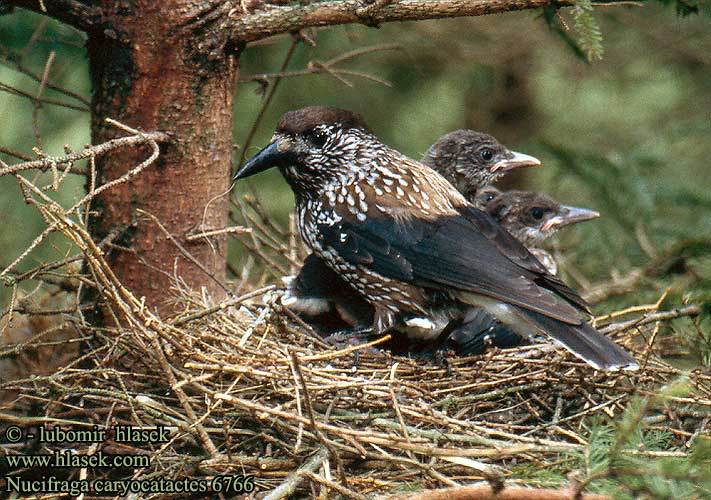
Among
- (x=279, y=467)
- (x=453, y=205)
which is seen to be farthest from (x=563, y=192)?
(x=279, y=467)

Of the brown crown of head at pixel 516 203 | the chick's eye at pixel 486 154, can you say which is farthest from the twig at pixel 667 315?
the chick's eye at pixel 486 154

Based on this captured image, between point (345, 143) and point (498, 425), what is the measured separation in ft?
6.20

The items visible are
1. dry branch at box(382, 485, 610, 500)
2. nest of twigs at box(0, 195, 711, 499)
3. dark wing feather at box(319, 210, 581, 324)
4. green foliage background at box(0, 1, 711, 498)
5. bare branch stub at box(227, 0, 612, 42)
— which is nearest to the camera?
dry branch at box(382, 485, 610, 500)

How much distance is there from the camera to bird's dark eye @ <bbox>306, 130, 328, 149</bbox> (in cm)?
487

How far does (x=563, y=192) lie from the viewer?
7770mm

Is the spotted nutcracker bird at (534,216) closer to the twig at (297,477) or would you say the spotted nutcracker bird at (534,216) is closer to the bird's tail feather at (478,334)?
the bird's tail feather at (478,334)

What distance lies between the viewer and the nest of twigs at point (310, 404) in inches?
129

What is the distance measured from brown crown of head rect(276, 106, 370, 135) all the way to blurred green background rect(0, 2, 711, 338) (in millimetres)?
1141

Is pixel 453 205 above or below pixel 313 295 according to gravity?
above

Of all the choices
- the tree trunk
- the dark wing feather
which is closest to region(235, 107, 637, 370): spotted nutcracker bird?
the dark wing feather

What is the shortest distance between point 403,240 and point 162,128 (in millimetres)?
1228

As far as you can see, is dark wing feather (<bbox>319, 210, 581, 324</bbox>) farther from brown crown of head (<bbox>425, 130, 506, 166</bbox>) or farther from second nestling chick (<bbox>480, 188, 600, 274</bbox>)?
brown crown of head (<bbox>425, 130, 506, 166</bbox>)

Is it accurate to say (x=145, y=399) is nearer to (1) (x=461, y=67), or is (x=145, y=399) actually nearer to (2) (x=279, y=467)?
(2) (x=279, y=467)

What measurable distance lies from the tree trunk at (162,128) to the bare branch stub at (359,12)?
0.82ft
